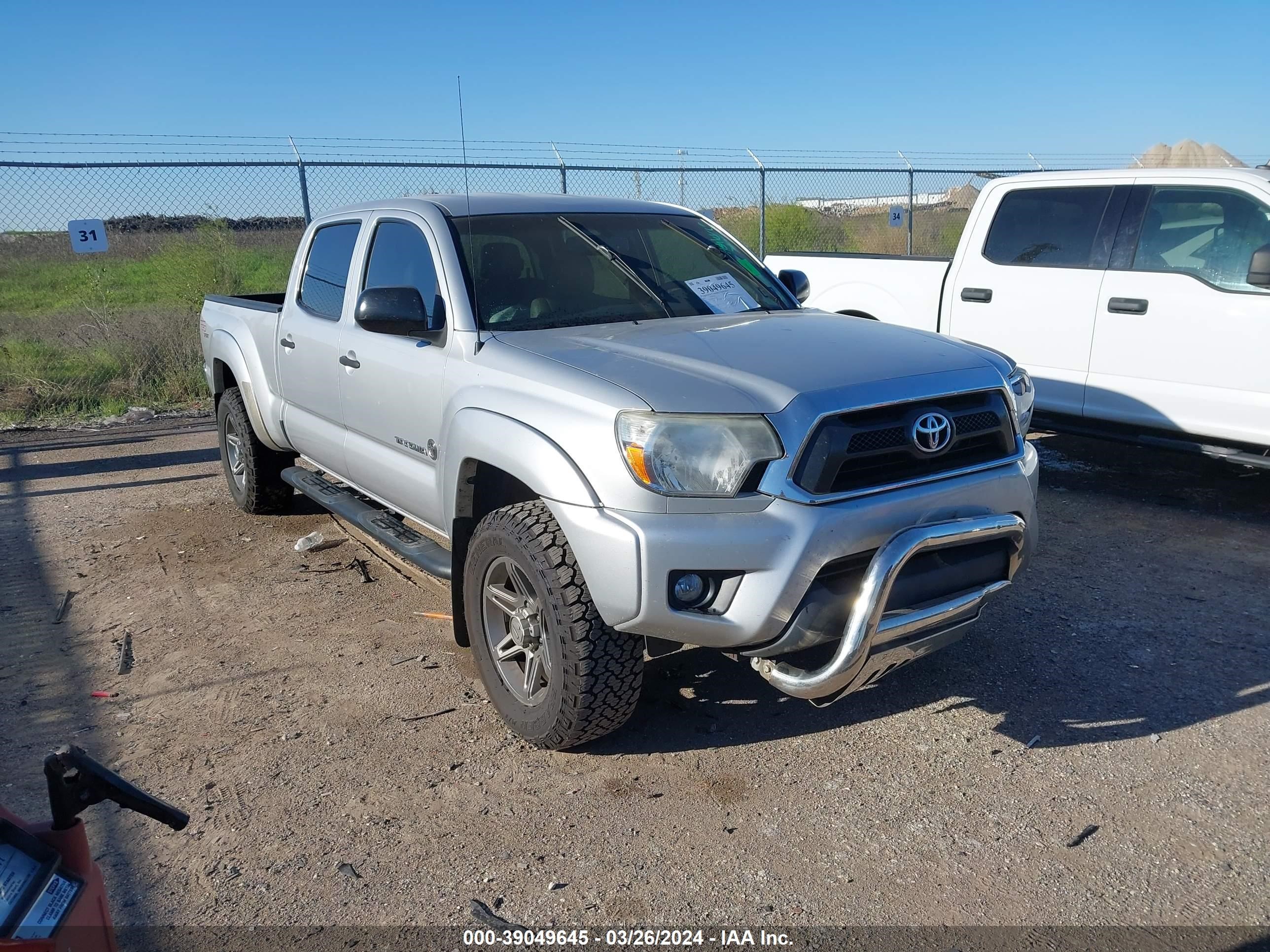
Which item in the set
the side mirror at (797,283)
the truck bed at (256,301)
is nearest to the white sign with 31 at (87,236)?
the truck bed at (256,301)

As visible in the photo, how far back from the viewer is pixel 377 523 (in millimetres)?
4586

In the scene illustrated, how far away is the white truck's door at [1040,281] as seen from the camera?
250 inches

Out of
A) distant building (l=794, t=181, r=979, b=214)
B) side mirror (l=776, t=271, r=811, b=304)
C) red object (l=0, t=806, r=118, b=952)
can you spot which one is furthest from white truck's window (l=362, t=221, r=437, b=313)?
distant building (l=794, t=181, r=979, b=214)

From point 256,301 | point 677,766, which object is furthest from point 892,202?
point 677,766

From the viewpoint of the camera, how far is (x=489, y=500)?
372 cm

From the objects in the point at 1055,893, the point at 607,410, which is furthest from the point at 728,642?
the point at 1055,893

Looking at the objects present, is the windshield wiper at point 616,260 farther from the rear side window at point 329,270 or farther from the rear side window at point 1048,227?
the rear side window at point 1048,227

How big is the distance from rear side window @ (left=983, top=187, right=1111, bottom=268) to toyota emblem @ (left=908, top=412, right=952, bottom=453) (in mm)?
3872

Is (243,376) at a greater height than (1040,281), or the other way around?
(1040,281)

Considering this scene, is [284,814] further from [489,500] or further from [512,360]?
[512,360]

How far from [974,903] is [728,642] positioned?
0.95 meters

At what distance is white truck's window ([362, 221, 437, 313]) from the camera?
4133 mm

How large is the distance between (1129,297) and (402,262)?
4362 mm

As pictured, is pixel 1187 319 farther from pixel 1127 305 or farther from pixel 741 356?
pixel 741 356
